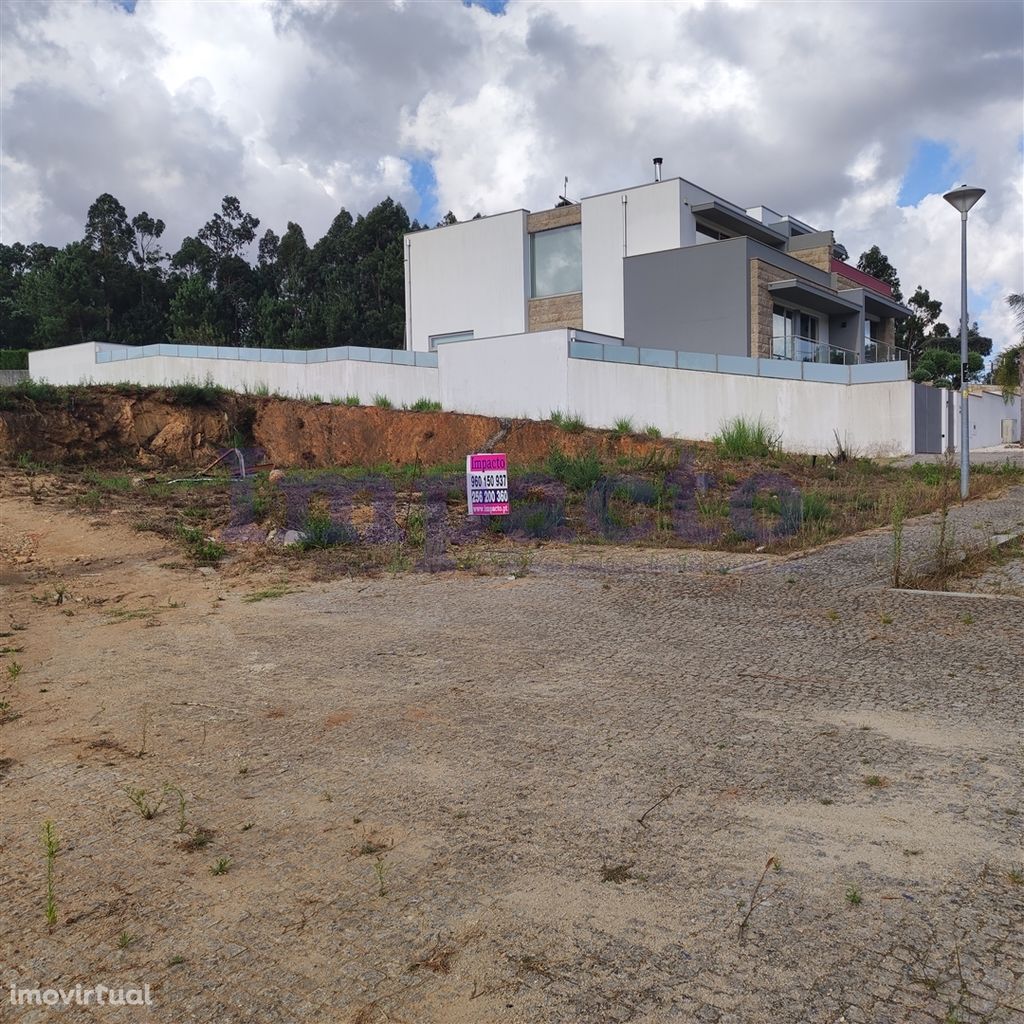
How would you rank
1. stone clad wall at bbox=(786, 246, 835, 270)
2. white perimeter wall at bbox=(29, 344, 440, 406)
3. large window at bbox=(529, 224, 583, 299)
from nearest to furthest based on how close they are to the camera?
white perimeter wall at bbox=(29, 344, 440, 406) → large window at bbox=(529, 224, 583, 299) → stone clad wall at bbox=(786, 246, 835, 270)

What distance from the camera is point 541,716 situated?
496cm

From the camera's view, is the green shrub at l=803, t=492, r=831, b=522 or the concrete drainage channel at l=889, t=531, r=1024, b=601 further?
the green shrub at l=803, t=492, r=831, b=522

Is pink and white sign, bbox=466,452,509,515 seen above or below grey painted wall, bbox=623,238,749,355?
below

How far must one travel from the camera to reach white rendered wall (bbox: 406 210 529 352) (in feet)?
124

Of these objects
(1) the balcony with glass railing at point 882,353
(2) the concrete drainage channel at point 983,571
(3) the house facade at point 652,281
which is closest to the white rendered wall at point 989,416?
(1) the balcony with glass railing at point 882,353

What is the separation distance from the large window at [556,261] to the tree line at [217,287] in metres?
18.9

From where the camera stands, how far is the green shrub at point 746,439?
2062 centimetres

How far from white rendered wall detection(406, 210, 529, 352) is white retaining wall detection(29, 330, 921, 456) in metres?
10.1

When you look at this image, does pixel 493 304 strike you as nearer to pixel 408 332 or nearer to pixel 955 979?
Answer: pixel 408 332

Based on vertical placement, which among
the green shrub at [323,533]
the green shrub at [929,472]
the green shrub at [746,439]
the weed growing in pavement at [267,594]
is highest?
the green shrub at [746,439]

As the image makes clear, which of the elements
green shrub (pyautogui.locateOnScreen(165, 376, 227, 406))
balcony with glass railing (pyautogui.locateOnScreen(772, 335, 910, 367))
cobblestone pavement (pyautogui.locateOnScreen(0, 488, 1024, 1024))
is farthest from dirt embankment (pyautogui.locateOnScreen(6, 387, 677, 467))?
cobblestone pavement (pyautogui.locateOnScreen(0, 488, 1024, 1024))

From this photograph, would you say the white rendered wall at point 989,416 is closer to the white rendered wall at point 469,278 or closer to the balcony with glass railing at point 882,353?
the balcony with glass railing at point 882,353

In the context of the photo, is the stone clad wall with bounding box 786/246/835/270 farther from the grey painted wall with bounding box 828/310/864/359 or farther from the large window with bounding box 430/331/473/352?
the large window with bounding box 430/331/473/352

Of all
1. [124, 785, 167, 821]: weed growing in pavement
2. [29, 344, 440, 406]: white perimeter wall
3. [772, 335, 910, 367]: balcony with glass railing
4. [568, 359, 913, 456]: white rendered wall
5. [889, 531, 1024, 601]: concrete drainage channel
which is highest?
[772, 335, 910, 367]: balcony with glass railing
